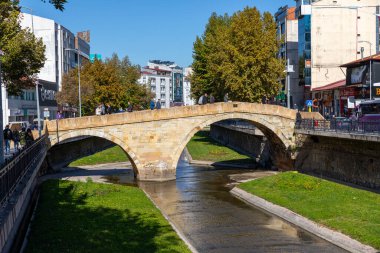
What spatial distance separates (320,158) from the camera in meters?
42.4

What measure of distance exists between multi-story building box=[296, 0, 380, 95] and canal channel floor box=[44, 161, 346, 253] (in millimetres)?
26507

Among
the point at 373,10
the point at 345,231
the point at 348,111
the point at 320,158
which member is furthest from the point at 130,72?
the point at 345,231

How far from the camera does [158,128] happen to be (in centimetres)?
4391

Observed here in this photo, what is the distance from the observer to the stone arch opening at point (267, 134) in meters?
44.6

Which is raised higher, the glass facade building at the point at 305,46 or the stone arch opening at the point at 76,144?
the glass facade building at the point at 305,46

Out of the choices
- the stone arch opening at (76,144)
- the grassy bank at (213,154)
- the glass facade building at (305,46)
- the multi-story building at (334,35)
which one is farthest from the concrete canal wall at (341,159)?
the glass facade building at (305,46)

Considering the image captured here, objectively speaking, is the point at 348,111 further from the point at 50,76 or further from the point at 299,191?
the point at 50,76

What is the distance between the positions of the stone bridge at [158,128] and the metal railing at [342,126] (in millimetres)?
2935

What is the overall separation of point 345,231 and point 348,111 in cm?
3087

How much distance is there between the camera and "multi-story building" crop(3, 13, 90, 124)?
221 ft

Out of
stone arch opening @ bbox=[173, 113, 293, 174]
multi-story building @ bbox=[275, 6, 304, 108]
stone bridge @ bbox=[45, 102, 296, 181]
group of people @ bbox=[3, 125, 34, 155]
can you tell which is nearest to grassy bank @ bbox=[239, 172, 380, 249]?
stone arch opening @ bbox=[173, 113, 293, 174]

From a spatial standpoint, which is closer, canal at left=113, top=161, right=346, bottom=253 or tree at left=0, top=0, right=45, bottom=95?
canal at left=113, top=161, right=346, bottom=253

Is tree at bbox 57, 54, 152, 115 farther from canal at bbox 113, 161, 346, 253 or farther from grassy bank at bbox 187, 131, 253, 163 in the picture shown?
canal at bbox 113, 161, 346, 253

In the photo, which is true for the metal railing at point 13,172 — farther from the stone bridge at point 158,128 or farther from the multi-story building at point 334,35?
the multi-story building at point 334,35
